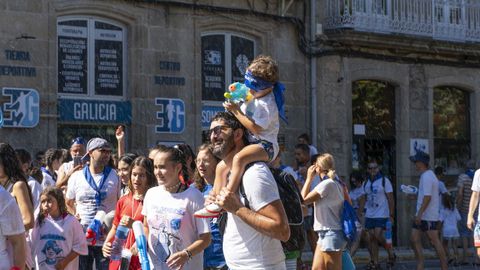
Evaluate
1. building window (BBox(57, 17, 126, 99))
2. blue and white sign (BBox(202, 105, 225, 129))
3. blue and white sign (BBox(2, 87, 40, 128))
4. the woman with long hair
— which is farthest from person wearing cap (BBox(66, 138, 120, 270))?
blue and white sign (BBox(202, 105, 225, 129))

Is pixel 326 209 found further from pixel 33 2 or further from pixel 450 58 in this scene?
pixel 450 58

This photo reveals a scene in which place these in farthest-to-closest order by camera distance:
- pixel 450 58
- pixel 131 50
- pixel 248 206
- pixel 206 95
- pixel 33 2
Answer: pixel 450 58, pixel 206 95, pixel 131 50, pixel 33 2, pixel 248 206

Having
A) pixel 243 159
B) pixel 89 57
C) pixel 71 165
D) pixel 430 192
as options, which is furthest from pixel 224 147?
pixel 89 57

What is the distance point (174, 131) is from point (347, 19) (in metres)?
4.71

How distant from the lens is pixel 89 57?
17.8m

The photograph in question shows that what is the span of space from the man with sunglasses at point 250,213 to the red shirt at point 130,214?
1768 millimetres

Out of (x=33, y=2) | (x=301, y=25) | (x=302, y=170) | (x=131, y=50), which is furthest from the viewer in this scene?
(x=301, y=25)

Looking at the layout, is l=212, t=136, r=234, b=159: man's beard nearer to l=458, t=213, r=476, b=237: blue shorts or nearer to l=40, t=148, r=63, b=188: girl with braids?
l=40, t=148, r=63, b=188: girl with braids

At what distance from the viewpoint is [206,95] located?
64.3 feet

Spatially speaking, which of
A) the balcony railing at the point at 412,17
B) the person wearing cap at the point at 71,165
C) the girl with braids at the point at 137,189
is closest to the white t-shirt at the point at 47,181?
the person wearing cap at the point at 71,165

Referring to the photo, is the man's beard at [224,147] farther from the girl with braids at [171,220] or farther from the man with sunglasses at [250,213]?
the girl with braids at [171,220]

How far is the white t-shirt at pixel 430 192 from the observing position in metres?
15.0

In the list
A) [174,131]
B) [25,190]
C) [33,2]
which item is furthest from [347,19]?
[25,190]

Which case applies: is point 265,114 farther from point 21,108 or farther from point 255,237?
point 21,108
